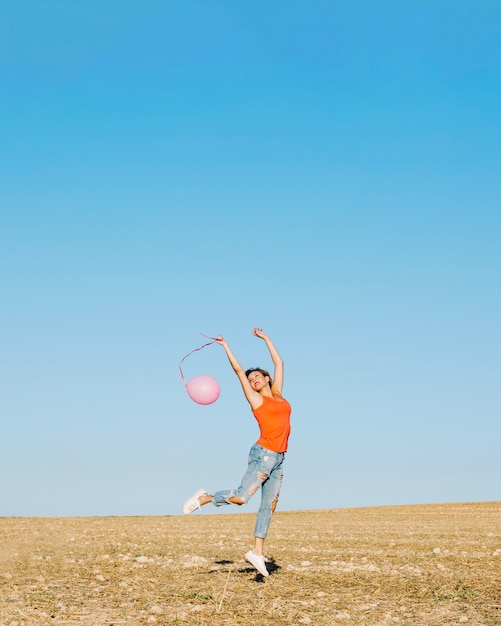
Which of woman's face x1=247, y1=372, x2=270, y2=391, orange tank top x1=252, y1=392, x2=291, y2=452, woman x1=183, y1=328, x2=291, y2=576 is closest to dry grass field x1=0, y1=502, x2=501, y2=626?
woman x1=183, y1=328, x2=291, y2=576

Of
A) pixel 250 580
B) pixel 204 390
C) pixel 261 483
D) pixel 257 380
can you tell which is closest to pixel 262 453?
pixel 261 483

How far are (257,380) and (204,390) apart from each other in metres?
1.17

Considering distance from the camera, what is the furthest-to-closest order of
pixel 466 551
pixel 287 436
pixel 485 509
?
pixel 485 509 → pixel 466 551 → pixel 287 436

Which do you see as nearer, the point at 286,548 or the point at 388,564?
the point at 388,564

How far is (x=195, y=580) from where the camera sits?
1211 centimetres

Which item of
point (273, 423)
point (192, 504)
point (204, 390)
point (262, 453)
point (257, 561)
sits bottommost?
point (257, 561)

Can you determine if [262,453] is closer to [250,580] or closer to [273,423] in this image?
[273,423]

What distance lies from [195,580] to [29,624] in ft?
11.4

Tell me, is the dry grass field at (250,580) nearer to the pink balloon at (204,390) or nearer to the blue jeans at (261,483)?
the blue jeans at (261,483)

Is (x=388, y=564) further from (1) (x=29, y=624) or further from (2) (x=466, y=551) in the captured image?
(1) (x=29, y=624)

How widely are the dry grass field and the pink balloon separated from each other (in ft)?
9.08

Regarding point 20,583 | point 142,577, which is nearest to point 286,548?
point 142,577

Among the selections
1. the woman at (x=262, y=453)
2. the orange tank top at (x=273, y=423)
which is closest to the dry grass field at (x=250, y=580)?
the woman at (x=262, y=453)

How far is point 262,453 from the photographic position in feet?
38.4
